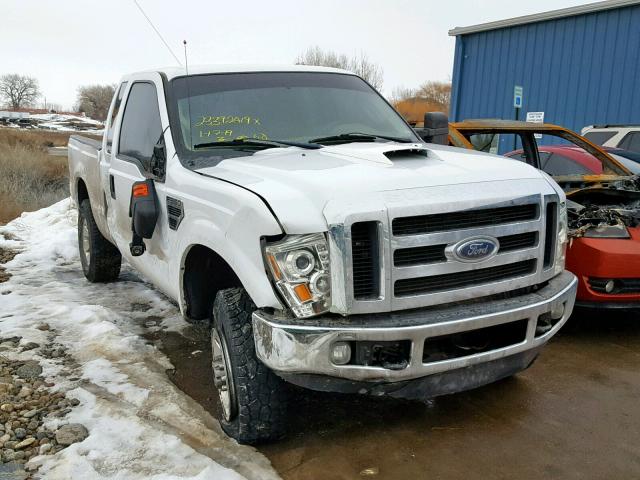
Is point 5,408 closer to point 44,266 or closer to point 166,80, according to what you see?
point 166,80

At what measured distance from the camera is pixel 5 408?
3.40 metres

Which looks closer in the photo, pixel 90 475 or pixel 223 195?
pixel 90 475

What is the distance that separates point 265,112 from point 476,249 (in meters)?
1.78

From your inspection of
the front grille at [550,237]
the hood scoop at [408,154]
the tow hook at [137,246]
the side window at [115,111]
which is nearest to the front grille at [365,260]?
the hood scoop at [408,154]

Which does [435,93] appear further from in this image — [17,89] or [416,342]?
[17,89]

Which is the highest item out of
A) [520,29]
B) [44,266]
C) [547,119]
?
[520,29]

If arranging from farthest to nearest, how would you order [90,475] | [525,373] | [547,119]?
[547,119] → [525,373] → [90,475]

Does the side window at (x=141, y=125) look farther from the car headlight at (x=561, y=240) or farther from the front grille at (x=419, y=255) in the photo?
the car headlight at (x=561, y=240)

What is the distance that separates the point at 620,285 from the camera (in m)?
4.49

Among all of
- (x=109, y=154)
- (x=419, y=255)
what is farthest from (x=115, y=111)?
(x=419, y=255)

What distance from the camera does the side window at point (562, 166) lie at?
640 centimetres

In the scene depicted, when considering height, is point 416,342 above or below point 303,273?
below

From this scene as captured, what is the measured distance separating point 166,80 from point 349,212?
2.16 metres

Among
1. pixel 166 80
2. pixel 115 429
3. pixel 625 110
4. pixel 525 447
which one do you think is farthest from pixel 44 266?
pixel 625 110
